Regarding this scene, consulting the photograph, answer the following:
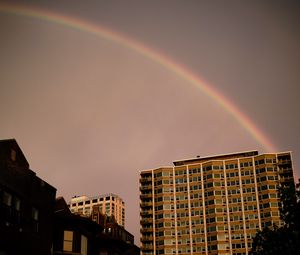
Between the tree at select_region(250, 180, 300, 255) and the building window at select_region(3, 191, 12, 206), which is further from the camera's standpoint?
the building window at select_region(3, 191, 12, 206)

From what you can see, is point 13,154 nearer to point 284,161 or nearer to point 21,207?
point 21,207

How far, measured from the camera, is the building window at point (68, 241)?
3672 centimetres

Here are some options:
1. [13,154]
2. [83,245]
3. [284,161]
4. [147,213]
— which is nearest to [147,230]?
[147,213]

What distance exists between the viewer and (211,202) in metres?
146

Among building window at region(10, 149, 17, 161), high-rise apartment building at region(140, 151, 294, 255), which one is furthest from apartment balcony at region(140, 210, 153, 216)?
building window at region(10, 149, 17, 161)

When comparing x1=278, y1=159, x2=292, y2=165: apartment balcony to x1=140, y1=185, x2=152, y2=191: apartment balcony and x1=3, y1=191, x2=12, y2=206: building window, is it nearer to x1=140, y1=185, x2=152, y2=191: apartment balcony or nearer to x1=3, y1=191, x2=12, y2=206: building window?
x1=140, y1=185, x2=152, y2=191: apartment balcony

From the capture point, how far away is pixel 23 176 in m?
29.9

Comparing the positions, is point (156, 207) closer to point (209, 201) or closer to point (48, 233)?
point (209, 201)

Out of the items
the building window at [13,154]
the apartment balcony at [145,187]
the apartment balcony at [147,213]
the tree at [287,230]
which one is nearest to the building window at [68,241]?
the building window at [13,154]

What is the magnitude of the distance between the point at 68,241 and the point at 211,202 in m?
113

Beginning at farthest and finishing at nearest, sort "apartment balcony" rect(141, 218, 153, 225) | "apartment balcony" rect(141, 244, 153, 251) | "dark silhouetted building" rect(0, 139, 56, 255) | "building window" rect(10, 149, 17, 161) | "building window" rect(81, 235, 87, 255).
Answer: "apartment balcony" rect(141, 218, 153, 225), "apartment balcony" rect(141, 244, 153, 251), "building window" rect(81, 235, 87, 255), "building window" rect(10, 149, 17, 161), "dark silhouetted building" rect(0, 139, 56, 255)

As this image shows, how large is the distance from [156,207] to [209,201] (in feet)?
58.3

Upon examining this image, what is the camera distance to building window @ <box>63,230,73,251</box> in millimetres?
36719

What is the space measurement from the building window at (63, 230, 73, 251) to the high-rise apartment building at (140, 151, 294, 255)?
108177 millimetres
